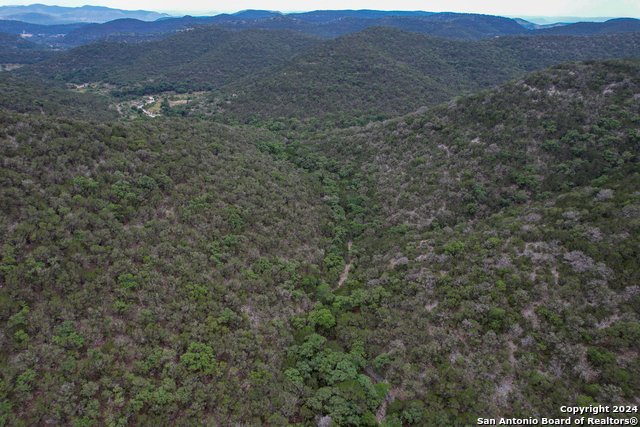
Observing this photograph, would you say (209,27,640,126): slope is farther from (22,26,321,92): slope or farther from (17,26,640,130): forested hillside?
(22,26,321,92): slope

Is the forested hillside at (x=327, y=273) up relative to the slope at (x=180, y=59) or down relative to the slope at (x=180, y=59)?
down

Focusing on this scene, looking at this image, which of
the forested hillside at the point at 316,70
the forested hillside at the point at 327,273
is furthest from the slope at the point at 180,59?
the forested hillside at the point at 327,273

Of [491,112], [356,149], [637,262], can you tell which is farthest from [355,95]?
[637,262]

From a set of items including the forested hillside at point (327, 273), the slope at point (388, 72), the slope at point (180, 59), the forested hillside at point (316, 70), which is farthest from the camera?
the slope at point (180, 59)

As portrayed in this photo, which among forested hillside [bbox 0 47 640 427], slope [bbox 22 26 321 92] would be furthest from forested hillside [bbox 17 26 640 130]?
forested hillside [bbox 0 47 640 427]

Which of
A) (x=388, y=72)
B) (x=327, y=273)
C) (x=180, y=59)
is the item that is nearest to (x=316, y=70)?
(x=388, y=72)

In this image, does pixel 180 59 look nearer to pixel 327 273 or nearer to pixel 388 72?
pixel 388 72

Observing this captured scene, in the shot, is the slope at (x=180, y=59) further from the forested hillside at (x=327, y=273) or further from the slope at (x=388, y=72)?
the forested hillside at (x=327, y=273)

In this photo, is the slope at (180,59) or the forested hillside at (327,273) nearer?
the forested hillside at (327,273)

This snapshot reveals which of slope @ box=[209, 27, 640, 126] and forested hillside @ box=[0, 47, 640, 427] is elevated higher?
slope @ box=[209, 27, 640, 126]
